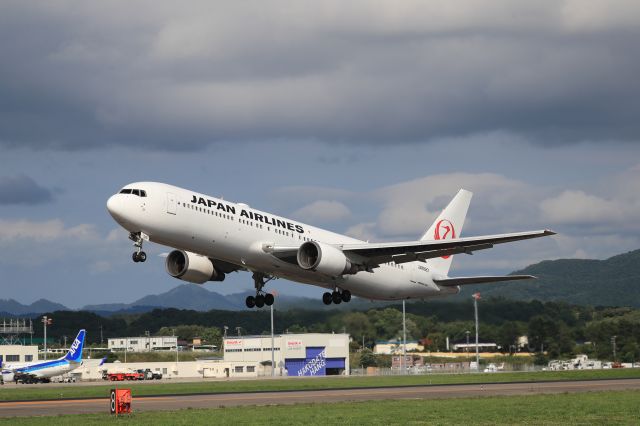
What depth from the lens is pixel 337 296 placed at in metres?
65.7

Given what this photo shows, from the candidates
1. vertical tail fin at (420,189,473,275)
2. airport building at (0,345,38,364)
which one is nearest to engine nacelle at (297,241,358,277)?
vertical tail fin at (420,189,473,275)

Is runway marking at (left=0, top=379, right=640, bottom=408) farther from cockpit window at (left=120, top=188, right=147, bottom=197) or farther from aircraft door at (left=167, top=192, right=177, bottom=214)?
cockpit window at (left=120, top=188, right=147, bottom=197)

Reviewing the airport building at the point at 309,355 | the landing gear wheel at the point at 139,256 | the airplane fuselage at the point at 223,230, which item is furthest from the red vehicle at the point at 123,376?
the landing gear wheel at the point at 139,256

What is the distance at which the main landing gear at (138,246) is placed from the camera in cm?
5353

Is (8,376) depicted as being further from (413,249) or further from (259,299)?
(413,249)

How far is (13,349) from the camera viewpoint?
149875mm

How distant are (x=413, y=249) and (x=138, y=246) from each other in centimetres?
1847

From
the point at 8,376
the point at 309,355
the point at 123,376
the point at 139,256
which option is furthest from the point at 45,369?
the point at 139,256

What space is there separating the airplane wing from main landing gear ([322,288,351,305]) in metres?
2.76

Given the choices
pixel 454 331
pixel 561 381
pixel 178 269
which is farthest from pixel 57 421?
pixel 454 331

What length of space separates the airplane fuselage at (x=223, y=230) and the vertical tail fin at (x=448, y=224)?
10.7 metres

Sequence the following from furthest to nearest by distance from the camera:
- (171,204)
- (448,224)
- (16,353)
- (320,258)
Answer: (16,353) < (448,224) < (320,258) < (171,204)

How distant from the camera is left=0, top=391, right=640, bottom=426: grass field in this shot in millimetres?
47406

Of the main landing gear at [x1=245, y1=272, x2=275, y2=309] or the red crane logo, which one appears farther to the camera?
the red crane logo
